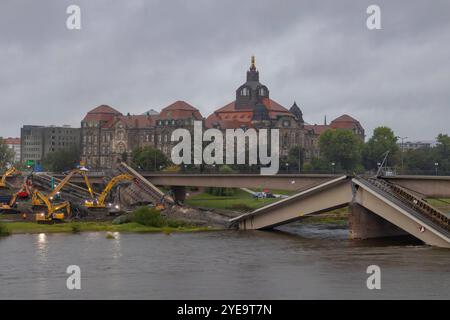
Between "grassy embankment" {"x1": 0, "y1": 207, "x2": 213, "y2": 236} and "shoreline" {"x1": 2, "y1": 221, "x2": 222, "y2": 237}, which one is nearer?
"shoreline" {"x1": 2, "y1": 221, "x2": 222, "y2": 237}

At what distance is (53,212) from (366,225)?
1577 inches

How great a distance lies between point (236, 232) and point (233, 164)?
88728 mm

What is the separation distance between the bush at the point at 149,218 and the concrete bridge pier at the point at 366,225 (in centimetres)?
2397

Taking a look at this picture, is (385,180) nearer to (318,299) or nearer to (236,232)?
(236,232)

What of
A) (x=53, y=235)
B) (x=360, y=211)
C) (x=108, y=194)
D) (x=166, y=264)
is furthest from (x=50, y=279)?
(x=108, y=194)

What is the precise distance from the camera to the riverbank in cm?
9144

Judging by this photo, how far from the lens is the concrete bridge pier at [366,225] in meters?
83.4

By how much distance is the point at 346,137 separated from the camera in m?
193

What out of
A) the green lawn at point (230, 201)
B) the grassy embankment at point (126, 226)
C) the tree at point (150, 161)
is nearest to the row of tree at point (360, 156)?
the tree at point (150, 161)

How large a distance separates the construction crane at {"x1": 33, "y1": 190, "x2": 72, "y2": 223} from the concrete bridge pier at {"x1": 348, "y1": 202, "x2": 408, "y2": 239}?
37.0 metres

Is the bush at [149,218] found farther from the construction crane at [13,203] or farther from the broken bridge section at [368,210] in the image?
the construction crane at [13,203]

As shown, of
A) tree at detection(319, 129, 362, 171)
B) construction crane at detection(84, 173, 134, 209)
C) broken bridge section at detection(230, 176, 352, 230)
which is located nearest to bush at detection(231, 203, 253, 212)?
construction crane at detection(84, 173, 134, 209)

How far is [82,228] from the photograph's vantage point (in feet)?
309

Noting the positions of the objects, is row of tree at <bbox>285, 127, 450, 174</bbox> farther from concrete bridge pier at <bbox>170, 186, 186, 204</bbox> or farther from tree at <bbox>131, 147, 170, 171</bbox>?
concrete bridge pier at <bbox>170, 186, 186, 204</bbox>
